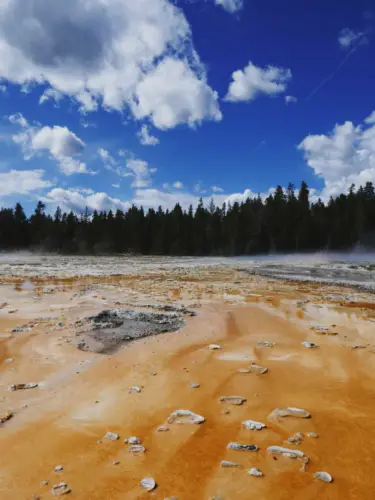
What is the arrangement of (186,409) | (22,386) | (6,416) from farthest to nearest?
(22,386), (186,409), (6,416)

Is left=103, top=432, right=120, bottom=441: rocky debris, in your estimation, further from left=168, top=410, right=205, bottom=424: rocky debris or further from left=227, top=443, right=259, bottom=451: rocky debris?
left=227, top=443, right=259, bottom=451: rocky debris

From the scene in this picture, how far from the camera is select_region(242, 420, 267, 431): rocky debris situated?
159 inches

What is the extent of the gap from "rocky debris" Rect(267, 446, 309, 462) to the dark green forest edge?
283ft

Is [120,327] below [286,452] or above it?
above

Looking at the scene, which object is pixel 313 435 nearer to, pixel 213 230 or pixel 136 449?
pixel 136 449

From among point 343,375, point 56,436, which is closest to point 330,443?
point 343,375

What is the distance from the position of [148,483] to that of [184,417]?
4.34 feet

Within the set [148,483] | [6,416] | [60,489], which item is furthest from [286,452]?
[6,416]

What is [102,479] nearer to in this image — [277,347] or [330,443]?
[330,443]

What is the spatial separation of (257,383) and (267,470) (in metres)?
2.19

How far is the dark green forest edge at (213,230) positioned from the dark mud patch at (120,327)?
80421 millimetres

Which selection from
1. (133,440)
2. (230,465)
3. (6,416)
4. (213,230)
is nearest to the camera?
(230,465)

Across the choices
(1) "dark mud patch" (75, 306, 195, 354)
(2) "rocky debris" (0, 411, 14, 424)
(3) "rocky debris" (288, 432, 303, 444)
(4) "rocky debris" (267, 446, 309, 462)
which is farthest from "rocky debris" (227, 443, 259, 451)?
(1) "dark mud patch" (75, 306, 195, 354)

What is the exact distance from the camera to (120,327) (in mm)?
8602
